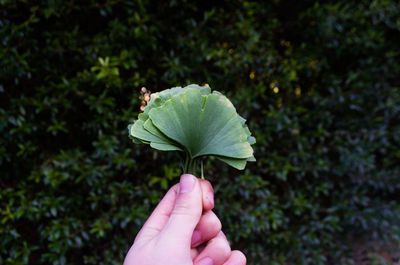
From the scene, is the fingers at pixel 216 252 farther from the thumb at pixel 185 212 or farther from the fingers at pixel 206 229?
the thumb at pixel 185 212

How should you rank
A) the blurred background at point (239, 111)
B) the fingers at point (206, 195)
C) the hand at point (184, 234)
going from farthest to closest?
the blurred background at point (239, 111) < the fingers at point (206, 195) < the hand at point (184, 234)

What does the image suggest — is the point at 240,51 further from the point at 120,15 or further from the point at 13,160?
the point at 13,160

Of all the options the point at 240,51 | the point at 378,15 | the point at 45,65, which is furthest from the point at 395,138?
Result: the point at 45,65

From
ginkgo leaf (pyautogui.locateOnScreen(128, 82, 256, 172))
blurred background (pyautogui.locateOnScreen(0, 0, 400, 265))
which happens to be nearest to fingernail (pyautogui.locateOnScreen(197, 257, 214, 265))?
ginkgo leaf (pyautogui.locateOnScreen(128, 82, 256, 172))

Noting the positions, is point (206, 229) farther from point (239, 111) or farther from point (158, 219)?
point (239, 111)

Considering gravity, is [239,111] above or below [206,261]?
above

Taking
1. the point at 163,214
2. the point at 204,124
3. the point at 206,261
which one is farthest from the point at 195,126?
the point at 206,261

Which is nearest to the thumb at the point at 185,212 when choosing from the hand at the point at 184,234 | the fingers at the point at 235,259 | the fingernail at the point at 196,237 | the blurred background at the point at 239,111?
the hand at the point at 184,234
